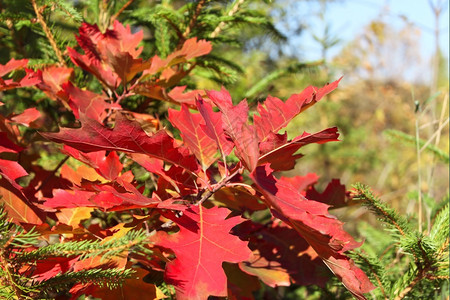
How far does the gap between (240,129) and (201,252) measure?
216 mm

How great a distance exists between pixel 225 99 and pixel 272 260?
0.45 m

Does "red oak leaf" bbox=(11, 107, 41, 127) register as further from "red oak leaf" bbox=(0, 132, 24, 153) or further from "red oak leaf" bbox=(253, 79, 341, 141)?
"red oak leaf" bbox=(253, 79, 341, 141)

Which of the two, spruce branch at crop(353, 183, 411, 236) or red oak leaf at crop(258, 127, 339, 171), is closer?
red oak leaf at crop(258, 127, 339, 171)

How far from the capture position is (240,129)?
0.71 meters

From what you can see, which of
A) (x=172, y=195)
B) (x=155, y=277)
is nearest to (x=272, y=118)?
(x=172, y=195)

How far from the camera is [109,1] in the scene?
141 cm

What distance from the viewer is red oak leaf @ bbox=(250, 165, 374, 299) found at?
0.64 metres

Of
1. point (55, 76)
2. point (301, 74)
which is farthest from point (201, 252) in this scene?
point (301, 74)

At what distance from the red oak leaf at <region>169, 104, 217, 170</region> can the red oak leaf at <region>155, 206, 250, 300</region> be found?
0.11 metres

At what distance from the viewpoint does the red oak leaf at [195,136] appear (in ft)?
2.62

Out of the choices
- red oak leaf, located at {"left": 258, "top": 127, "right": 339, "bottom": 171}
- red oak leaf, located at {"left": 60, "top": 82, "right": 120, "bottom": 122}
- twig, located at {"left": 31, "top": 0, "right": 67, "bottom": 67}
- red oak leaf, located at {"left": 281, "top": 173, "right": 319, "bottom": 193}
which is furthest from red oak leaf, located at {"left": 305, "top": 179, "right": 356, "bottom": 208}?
twig, located at {"left": 31, "top": 0, "right": 67, "bottom": 67}

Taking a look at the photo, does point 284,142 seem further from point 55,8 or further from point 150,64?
point 55,8

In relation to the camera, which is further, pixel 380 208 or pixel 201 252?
pixel 380 208

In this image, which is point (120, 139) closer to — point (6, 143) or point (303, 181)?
point (6, 143)
